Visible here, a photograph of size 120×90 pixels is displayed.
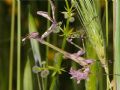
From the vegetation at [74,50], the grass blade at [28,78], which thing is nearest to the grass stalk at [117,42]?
the vegetation at [74,50]

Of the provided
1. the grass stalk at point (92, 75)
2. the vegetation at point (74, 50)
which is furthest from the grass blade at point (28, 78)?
the grass stalk at point (92, 75)

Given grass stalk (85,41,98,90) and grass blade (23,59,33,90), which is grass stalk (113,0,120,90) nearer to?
grass stalk (85,41,98,90)

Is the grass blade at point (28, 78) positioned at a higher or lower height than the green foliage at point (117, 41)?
lower

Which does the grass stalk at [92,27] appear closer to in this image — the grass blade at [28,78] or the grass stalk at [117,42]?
the grass stalk at [117,42]

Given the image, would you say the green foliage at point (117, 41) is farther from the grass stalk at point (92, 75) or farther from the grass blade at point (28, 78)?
the grass blade at point (28, 78)

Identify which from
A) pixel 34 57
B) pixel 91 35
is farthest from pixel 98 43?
pixel 34 57

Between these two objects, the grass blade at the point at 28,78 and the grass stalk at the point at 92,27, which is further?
the grass blade at the point at 28,78

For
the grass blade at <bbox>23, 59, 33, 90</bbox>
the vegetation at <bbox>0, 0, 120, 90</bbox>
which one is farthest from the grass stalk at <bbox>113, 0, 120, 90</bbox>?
the grass blade at <bbox>23, 59, 33, 90</bbox>

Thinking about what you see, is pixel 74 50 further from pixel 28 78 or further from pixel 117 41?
pixel 117 41

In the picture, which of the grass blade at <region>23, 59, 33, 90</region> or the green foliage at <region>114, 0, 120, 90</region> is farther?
the grass blade at <region>23, 59, 33, 90</region>

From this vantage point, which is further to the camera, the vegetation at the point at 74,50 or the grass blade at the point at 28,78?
the grass blade at the point at 28,78

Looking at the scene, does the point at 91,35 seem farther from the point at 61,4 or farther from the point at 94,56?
the point at 61,4
